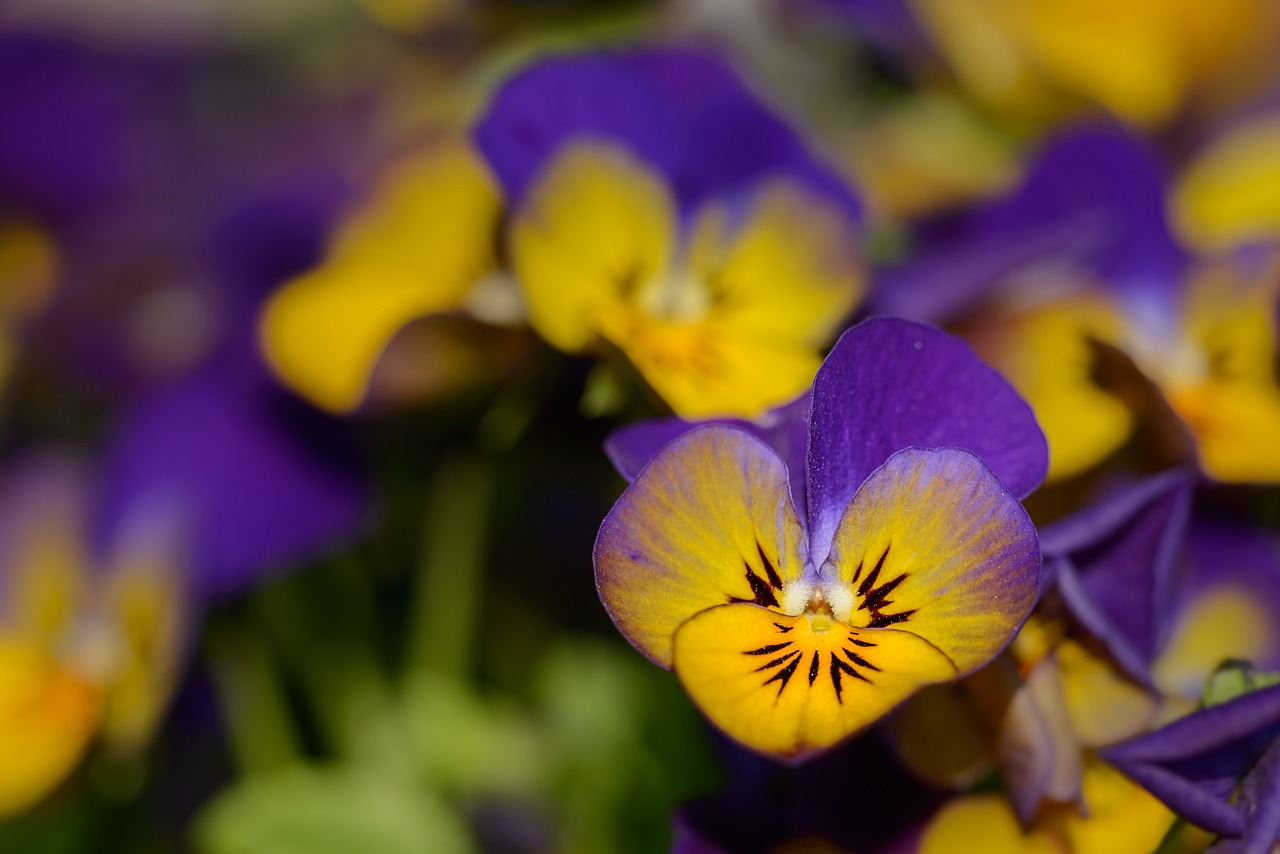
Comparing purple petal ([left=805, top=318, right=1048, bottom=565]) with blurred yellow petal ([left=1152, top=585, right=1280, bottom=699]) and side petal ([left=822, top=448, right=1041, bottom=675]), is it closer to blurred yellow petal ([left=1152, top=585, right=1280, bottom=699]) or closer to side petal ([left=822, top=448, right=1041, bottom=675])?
side petal ([left=822, top=448, right=1041, bottom=675])

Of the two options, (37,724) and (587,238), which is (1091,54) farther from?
(37,724)

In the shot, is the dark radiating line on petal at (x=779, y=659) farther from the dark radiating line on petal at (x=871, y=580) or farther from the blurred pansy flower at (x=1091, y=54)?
the blurred pansy flower at (x=1091, y=54)

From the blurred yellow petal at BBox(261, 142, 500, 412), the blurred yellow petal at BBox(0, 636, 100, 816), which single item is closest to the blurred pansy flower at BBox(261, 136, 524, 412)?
the blurred yellow petal at BBox(261, 142, 500, 412)

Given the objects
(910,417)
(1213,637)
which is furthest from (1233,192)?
(910,417)

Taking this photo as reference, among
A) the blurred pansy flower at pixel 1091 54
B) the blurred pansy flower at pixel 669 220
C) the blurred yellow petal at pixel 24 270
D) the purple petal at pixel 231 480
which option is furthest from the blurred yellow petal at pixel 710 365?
the blurred yellow petal at pixel 24 270

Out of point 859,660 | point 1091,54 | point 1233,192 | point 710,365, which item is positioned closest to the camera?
point 859,660

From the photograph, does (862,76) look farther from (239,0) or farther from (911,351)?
(239,0)
